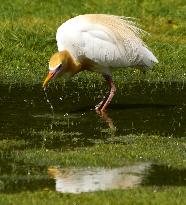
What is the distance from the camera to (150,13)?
2116 cm

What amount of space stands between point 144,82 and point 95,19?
2178 millimetres

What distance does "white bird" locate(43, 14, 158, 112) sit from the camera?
14.2 metres

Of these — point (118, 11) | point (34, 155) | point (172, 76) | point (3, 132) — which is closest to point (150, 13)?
point (118, 11)

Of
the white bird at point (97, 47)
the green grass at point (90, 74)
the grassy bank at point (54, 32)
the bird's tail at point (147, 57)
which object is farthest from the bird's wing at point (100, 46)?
the grassy bank at point (54, 32)

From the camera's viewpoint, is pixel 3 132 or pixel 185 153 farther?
pixel 3 132

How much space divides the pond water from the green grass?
5.1 inches

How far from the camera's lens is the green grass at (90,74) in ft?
29.4

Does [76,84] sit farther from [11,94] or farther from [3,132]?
[3,132]

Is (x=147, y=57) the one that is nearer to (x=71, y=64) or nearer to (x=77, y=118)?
(x=71, y=64)

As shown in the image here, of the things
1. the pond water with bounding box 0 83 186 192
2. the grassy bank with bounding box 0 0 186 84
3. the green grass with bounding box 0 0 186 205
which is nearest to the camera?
the green grass with bounding box 0 0 186 205

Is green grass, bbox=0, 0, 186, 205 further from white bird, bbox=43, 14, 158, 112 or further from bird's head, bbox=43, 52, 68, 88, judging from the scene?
bird's head, bbox=43, 52, 68, 88

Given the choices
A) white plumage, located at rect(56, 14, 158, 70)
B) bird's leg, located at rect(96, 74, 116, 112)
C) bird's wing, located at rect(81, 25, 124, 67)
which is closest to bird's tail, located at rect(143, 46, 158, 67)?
white plumage, located at rect(56, 14, 158, 70)

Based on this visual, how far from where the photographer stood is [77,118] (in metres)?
13.4

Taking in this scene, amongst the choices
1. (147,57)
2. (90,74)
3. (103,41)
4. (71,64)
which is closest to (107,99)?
(71,64)
